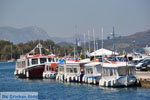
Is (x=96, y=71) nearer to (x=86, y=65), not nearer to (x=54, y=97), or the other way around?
(x=86, y=65)

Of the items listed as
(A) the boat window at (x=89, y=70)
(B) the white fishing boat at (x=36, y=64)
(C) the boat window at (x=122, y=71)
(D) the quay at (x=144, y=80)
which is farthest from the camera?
(B) the white fishing boat at (x=36, y=64)

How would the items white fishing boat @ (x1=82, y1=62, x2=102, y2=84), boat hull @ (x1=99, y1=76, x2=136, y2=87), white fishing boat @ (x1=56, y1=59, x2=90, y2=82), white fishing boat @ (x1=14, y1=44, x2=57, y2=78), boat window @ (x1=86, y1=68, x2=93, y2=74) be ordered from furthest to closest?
white fishing boat @ (x1=14, y1=44, x2=57, y2=78)
white fishing boat @ (x1=56, y1=59, x2=90, y2=82)
boat window @ (x1=86, y1=68, x2=93, y2=74)
white fishing boat @ (x1=82, y1=62, x2=102, y2=84)
boat hull @ (x1=99, y1=76, x2=136, y2=87)

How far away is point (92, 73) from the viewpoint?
62.7 meters

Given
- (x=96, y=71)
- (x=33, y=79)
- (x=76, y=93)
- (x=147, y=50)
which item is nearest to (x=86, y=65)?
(x=96, y=71)

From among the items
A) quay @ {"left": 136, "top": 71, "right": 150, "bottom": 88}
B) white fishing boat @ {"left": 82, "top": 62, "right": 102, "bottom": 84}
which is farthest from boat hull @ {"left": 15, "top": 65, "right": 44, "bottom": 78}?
quay @ {"left": 136, "top": 71, "right": 150, "bottom": 88}

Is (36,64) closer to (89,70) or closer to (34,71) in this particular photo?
(34,71)

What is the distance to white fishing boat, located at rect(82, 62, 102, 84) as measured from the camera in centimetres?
6141

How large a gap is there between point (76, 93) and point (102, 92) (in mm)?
3724

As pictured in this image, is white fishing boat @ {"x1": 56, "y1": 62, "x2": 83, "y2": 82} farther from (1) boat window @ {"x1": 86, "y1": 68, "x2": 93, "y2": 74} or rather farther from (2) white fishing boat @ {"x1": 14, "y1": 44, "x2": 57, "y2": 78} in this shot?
(2) white fishing boat @ {"x1": 14, "y1": 44, "x2": 57, "y2": 78}

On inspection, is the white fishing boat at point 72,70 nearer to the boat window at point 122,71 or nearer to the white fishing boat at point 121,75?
the white fishing boat at point 121,75

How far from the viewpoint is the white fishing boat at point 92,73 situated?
6141 cm

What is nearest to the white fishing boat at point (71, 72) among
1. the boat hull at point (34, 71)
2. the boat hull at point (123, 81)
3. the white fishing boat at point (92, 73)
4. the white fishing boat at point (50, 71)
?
the white fishing boat at point (92, 73)

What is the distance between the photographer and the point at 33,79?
84.3m

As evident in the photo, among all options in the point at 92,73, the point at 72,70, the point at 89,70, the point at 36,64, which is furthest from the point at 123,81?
the point at 36,64
